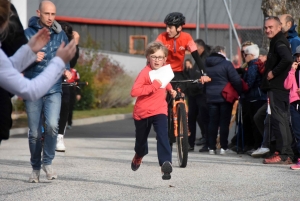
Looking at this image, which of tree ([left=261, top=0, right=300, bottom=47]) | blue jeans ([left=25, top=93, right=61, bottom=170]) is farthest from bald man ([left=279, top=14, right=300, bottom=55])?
blue jeans ([left=25, top=93, right=61, bottom=170])

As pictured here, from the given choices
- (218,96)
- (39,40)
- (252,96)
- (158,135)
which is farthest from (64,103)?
(39,40)

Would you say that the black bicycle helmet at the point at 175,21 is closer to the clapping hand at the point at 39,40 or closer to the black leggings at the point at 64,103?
the black leggings at the point at 64,103

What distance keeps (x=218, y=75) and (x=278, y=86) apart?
7.79 ft

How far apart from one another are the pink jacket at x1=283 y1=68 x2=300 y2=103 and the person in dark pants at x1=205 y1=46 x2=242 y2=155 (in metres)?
2.16

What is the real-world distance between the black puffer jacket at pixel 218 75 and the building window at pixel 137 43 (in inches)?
1099

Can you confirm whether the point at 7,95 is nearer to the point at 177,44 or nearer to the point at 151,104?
the point at 151,104

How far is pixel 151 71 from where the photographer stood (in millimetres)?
9484

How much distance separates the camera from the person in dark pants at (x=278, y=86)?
11.2 m

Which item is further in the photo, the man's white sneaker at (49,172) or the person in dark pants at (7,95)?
the man's white sneaker at (49,172)

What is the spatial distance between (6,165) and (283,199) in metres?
4.57

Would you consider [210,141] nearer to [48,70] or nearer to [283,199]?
[283,199]

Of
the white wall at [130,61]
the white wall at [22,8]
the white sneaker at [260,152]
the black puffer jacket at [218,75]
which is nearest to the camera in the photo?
the white sneaker at [260,152]

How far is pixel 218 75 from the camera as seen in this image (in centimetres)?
1373

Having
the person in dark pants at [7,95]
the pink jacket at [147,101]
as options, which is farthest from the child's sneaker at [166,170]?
the person in dark pants at [7,95]
